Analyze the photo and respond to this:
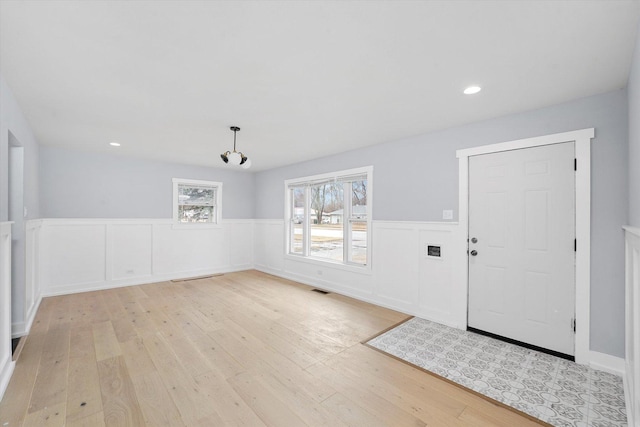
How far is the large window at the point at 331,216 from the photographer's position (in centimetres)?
472

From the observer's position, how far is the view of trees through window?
478cm

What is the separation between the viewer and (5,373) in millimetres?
2227

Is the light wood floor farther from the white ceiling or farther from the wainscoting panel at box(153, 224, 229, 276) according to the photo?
the white ceiling

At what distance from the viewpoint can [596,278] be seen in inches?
100

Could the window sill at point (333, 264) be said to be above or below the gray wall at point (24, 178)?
below

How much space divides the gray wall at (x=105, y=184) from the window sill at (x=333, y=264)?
2807 millimetres

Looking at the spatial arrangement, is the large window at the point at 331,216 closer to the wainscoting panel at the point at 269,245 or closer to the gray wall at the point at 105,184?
the wainscoting panel at the point at 269,245

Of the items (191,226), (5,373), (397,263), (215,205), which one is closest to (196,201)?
(215,205)

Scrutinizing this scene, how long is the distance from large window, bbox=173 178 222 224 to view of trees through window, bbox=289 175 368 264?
194 cm

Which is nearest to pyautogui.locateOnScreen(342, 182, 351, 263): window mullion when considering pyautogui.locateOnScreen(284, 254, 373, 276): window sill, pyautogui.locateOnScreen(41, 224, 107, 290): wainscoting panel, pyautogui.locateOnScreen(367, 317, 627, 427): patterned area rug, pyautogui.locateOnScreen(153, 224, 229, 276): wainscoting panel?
pyautogui.locateOnScreen(284, 254, 373, 276): window sill

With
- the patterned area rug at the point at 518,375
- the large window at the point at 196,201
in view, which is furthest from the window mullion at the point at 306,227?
the patterned area rug at the point at 518,375

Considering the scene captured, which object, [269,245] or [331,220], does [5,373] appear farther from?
[269,245]

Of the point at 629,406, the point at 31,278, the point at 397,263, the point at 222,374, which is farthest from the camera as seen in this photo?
the point at 397,263

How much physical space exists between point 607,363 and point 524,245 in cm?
118
